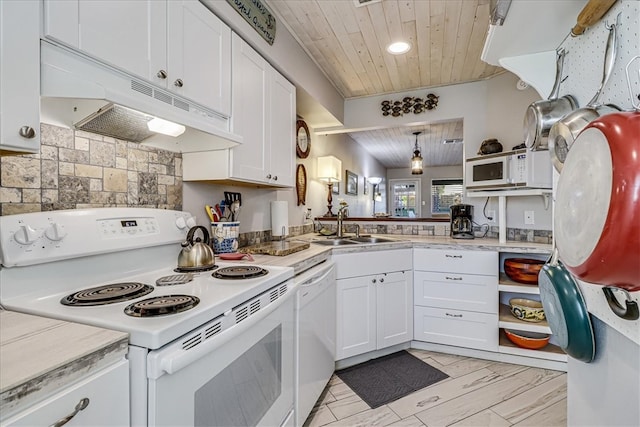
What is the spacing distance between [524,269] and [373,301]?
115 centimetres

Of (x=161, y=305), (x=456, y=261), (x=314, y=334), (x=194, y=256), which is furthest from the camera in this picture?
(x=456, y=261)

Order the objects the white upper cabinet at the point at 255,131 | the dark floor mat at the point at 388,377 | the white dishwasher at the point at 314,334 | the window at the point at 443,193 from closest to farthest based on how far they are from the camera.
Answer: the white dishwasher at the point at 314,334, the white upper cabinet at the point at 255,131, the dark floor mat at the point at 388,377, the window at the point at 443,193

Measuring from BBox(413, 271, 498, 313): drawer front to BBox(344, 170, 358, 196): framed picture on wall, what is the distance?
2448mm

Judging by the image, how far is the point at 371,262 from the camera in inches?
89.0

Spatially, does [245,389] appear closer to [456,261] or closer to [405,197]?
[456,261]

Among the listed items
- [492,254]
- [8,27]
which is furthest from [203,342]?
[492,254]

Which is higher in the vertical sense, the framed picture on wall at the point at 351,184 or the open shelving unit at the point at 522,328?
the framed picture on wall at the point at 351,184

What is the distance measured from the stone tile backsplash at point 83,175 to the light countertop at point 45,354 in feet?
1.48

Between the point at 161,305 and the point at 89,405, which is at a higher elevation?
the point at 161,305

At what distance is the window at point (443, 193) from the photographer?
8297 millimetres

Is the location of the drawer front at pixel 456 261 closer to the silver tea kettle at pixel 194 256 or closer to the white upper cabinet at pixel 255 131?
the white upper cabinet at pixel 255 131

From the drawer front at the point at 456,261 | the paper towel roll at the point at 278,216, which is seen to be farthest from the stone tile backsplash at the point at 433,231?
the paper towel roll at the point at 278,216

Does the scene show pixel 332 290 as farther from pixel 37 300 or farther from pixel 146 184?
pixel 37 300

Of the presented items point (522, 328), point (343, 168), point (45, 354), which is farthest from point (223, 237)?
Result: point (343, 168)
